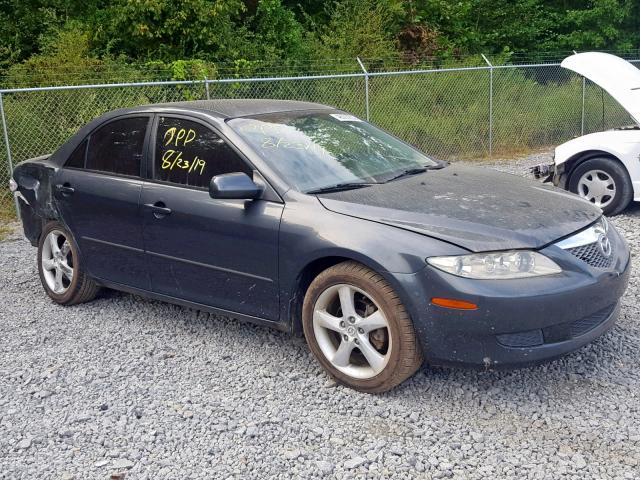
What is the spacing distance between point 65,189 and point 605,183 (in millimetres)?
5644

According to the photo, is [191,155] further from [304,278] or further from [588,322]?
[588,322]

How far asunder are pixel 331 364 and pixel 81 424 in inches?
53.5

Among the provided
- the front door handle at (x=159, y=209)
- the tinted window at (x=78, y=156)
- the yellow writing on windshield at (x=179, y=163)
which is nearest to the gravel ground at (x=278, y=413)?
the front door handle at (x=159, y=209)

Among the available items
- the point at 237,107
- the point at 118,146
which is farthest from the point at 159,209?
the point at 237,107

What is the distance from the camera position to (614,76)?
23.3 feet

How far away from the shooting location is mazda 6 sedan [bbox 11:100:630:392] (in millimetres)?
3588

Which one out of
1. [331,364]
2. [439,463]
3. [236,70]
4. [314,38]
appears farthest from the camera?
[314,38]

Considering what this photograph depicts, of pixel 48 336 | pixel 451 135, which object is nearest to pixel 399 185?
pixel 48 336

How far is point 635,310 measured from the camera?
16.3ft

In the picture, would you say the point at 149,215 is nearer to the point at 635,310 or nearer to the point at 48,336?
the point at 48,336

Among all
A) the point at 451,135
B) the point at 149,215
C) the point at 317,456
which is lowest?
the point at 451,135

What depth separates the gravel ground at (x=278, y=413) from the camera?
329cm

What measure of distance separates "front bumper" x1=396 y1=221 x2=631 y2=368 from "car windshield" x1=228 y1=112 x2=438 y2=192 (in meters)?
1.06

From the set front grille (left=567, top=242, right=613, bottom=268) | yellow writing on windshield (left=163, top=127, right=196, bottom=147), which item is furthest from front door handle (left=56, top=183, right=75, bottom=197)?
front grille (left=567, top=242, right=613, bottom=268)
